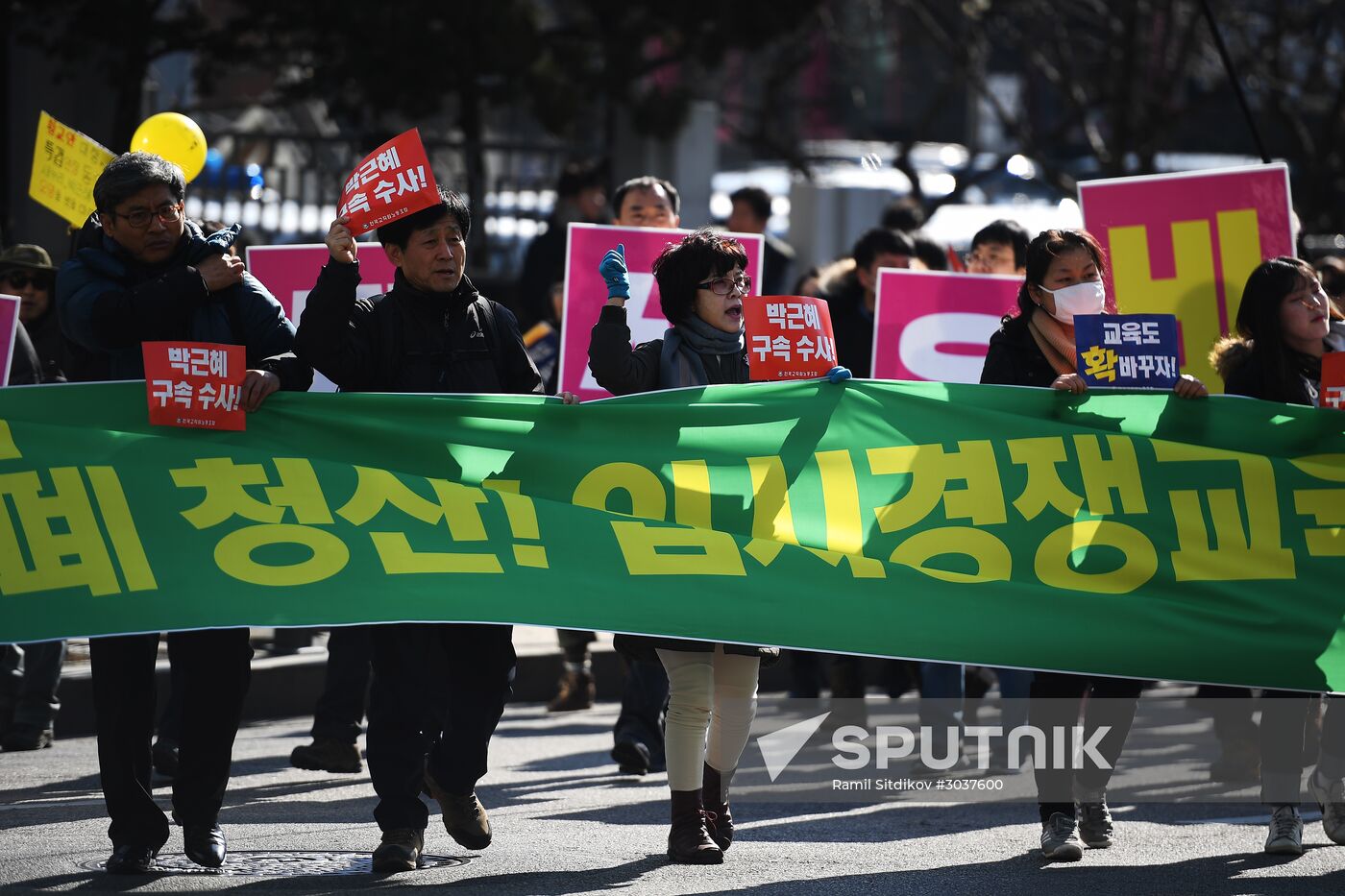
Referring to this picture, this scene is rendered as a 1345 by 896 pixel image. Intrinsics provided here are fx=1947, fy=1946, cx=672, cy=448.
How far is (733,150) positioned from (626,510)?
3677 cm

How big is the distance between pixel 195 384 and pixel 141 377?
0.23 m

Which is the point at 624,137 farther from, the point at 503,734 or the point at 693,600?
the point at 693,600

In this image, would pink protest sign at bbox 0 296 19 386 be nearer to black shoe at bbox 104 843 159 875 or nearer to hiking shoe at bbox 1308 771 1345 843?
black shoe at bbox 104 843 159 875

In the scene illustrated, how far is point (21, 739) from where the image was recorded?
25.9 feet

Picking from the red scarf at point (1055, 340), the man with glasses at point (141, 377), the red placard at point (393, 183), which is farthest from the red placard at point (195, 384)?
the red scarf at point (1055, 340)

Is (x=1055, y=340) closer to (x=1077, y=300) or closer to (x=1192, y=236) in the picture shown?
(x=1077, y=300)

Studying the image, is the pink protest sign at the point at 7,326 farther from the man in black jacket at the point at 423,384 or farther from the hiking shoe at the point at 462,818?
the hiking shoe at the point at 462,818

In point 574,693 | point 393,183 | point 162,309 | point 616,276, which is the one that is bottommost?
point 574,693

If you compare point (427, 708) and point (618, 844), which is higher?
point (427, 708)

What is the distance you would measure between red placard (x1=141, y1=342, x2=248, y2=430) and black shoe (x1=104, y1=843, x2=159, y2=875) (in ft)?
4.02

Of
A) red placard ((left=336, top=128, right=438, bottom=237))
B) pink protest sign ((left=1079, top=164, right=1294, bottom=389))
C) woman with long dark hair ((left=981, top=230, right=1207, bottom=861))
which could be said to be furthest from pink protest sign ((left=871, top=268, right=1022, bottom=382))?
red placard ((left=336, top=128, right=438, bottom=237))

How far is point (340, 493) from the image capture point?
19.1 feet

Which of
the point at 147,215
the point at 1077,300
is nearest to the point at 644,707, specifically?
the point at 1077,300

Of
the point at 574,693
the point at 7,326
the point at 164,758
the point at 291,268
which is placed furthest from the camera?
the point at 574,693
